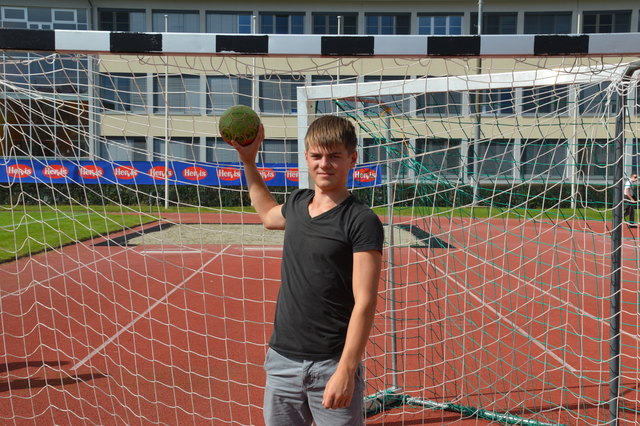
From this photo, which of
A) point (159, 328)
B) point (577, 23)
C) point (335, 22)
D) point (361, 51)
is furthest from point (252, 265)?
point (577, 23)

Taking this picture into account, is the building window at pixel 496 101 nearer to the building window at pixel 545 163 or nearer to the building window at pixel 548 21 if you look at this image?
the building window at pixel 545 163

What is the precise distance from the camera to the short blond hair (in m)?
2.10

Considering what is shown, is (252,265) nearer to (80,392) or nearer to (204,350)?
(204,350)

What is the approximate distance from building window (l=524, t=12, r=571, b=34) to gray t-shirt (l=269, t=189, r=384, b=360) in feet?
103

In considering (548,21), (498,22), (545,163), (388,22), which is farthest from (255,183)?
(548,21)

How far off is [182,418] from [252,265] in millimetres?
6728

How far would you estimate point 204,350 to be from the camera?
19.8 ft

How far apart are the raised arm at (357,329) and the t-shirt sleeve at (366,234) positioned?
0.07 ft

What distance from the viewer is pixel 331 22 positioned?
99.7 ft

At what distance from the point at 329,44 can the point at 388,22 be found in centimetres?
2924

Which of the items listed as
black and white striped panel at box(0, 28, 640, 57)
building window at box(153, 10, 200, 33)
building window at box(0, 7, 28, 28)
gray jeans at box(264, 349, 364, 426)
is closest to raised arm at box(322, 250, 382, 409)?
gray jeans at box(264, 349, 364, 426)

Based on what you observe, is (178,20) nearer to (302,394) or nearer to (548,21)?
(548,21)

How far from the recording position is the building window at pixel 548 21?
2988 cm

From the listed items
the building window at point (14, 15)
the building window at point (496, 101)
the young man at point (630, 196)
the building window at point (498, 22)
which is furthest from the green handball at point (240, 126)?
the building window at point (14, 15)
